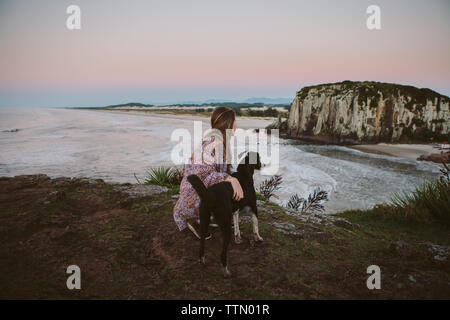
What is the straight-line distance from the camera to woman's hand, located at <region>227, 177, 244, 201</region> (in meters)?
3.15

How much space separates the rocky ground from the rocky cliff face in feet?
85.9

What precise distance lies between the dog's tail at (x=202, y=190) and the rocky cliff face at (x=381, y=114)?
29.8 metres

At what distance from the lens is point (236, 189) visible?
3.17 meters

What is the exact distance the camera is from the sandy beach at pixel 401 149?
831 inches

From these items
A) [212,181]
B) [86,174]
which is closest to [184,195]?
[212,181]

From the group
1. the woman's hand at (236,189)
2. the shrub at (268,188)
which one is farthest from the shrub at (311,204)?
the woman's hand at (236,189)

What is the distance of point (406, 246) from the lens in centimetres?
387

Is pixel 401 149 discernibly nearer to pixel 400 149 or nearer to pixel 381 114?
pixel 400 149

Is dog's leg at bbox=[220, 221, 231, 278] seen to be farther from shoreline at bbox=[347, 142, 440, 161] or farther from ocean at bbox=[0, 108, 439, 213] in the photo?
shoreline at bbox=[347, 142, 440, 161]

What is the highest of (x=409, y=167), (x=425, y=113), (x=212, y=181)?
(x=425, y=113)

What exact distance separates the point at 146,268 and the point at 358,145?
29003 millimetres

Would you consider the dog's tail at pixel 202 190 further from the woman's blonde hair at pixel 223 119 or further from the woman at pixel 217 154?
the woman's blonde hair at pixel 223 119
